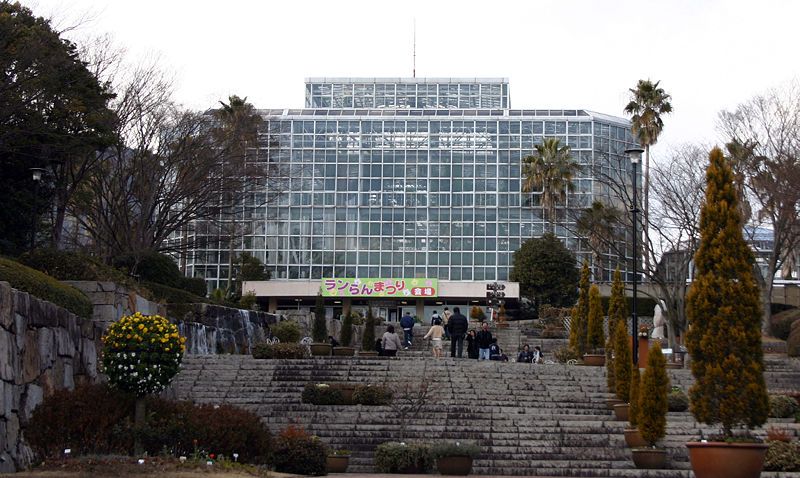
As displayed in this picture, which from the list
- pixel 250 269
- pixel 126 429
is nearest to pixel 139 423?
pixel 126 429

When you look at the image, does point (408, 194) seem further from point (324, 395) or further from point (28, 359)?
point (28, 359)

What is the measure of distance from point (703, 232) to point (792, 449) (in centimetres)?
579

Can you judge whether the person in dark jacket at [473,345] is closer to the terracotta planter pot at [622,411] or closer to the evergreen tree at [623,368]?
the evergreen tree at [623,368]

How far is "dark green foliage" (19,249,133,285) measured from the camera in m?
27.3

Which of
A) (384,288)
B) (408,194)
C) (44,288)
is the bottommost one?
(44,288)

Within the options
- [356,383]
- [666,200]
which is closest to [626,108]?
[666,200]

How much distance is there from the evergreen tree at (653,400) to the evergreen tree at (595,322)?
11.1 metres

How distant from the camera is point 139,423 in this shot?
A: 1806 cm

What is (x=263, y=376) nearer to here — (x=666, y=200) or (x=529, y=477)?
(x=529, y=477)

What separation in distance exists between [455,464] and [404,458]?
3.25 ft

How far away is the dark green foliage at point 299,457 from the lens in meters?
18.1

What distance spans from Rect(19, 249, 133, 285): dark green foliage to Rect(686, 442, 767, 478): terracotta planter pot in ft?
58.9

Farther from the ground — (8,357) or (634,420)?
(8,357)

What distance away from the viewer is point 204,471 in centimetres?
1504
